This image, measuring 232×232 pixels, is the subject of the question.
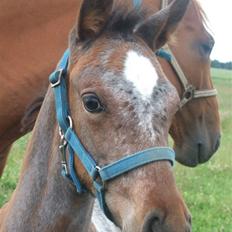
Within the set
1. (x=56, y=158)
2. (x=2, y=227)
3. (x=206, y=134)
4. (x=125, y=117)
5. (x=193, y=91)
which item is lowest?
(x=206, y=134)

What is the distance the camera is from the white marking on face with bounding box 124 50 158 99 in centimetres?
286

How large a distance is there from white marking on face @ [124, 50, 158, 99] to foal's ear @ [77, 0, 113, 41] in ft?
0.81

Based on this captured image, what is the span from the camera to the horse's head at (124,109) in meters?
2.71

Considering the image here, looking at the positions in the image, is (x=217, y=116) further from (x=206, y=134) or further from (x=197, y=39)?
(x=197, y=39)

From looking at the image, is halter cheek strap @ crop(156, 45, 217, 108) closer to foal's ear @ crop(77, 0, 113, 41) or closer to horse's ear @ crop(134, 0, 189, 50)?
horse's ear @ crop(134, 0, 189, 50)

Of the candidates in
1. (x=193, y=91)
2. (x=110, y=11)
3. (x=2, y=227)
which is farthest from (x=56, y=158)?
(x=193, y=91)

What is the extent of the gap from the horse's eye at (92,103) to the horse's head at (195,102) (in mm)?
1538

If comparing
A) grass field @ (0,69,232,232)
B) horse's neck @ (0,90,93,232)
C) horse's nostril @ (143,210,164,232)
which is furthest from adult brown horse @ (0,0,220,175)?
grass field @ (0,69,232,232)

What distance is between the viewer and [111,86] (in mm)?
2877

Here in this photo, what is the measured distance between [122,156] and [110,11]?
727mm

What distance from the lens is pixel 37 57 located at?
4.24 m

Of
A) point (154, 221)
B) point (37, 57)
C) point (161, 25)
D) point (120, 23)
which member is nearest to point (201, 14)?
point (37, 57)

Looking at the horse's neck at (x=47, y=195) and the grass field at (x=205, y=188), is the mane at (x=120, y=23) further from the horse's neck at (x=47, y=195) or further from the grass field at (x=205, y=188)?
the grass field at (x=205, y=188)

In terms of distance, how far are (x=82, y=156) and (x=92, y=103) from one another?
275 millimetres
